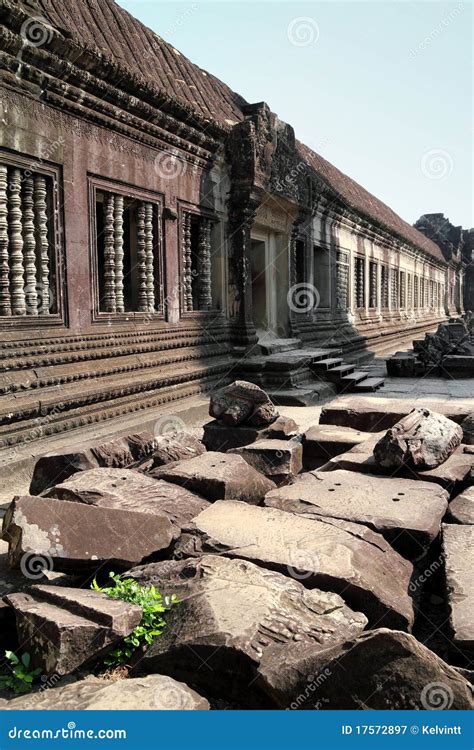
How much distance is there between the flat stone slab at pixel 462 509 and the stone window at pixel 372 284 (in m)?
14.2

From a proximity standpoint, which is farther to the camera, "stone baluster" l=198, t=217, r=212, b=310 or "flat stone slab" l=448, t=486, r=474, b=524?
"stone baluster" l=198, t=217, r=212, b=310

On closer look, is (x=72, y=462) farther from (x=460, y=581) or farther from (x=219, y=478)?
(x=460, y=581)

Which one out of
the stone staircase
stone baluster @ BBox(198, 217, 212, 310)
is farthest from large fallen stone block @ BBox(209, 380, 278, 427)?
stone baluster @ BBox(198, 217, 212, 310)

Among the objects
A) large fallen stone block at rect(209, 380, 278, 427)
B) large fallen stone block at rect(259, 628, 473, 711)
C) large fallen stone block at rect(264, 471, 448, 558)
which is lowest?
large fallen stone block at rect(259, 628, 473, 711)

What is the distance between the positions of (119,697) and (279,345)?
7705 millimetres

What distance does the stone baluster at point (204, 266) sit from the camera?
8258 millimetres

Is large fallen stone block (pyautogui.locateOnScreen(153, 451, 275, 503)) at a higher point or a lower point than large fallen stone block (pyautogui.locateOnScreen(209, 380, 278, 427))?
lower

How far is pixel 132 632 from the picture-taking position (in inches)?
93.1

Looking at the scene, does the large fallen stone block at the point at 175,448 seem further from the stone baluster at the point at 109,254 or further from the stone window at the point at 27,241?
the stone baluster at the point at 109,254

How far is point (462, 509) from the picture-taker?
3.51 meters

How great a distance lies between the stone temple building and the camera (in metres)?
5.09

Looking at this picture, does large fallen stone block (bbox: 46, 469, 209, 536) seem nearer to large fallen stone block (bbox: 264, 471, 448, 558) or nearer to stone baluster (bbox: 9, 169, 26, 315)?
large fallen stone block (bbox: 264, 471, 448, 558)

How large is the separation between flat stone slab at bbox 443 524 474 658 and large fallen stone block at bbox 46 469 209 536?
4.47ft

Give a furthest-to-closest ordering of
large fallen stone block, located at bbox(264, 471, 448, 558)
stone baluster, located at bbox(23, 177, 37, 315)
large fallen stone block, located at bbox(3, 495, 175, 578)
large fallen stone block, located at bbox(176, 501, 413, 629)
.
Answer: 1. stone baluster, located at bbox(23, 177, 37, 315)
2. large fallen stone block, located at bbox(264, 471, 448, 558)
3. large fallen stone block, located at bbox(3, 495, 175, 578)
4. large fallen stone block, located at bbox(176, 501, 413, 629)
